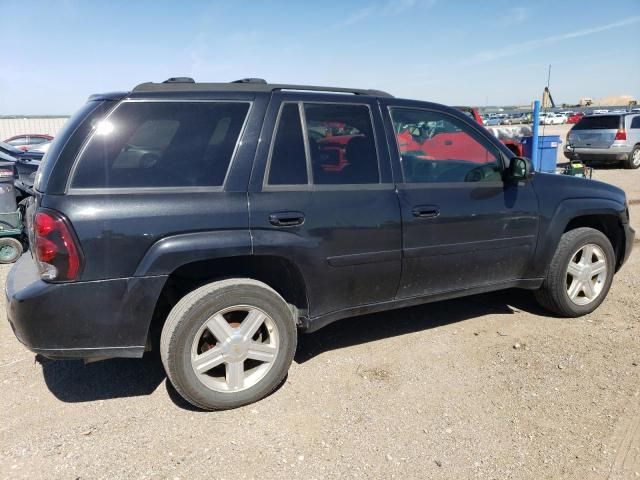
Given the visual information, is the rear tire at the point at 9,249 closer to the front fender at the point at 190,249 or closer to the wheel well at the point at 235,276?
the wheel well at the point at 235,276

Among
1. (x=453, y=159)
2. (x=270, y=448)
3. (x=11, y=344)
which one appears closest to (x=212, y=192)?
(x=270, y=448)

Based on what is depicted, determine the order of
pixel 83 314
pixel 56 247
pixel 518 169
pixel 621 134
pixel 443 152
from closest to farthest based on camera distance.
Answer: pixel 56 247, pixel 83 314, pixel 518 169, pixel 443 152, pixel 621 134

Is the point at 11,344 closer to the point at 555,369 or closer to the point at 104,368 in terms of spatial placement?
the point at 104,368

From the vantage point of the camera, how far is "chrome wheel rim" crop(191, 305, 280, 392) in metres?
2.88

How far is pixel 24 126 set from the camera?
30719 millimetres

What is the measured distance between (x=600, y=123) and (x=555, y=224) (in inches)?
535

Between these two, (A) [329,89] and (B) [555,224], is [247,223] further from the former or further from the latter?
(B) [555,224]

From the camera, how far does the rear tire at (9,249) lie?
21.8 ft

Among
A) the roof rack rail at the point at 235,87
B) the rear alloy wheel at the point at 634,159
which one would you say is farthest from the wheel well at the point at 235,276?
the rear alloy wheel at the point at 634,159

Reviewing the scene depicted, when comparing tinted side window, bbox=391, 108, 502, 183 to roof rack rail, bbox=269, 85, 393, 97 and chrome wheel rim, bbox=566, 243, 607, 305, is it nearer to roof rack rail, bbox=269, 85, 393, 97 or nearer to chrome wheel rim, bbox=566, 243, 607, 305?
roof rack rail, bbox=269, 85, 393, 97

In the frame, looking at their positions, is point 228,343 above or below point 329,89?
below

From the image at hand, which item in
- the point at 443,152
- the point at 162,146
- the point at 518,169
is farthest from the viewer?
the point at 443,152

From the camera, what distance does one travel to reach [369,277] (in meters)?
3.28

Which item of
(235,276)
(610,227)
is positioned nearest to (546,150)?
(610,227)
